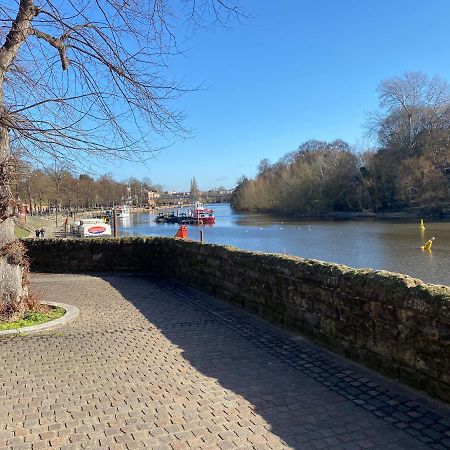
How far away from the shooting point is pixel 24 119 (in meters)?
7.63

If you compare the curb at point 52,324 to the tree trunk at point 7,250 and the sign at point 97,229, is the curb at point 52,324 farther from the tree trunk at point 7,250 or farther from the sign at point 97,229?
the sign at point 97,229

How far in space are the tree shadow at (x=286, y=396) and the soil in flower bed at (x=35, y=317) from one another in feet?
7.00

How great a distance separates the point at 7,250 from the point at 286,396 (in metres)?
5.74

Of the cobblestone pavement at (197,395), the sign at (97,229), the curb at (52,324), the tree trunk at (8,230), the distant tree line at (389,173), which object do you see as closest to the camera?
the cobblestone pavement at (197,395)

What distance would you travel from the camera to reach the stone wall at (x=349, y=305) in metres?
4.58

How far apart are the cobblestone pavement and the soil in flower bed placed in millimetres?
550

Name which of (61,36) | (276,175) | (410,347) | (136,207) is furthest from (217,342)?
(136,207)

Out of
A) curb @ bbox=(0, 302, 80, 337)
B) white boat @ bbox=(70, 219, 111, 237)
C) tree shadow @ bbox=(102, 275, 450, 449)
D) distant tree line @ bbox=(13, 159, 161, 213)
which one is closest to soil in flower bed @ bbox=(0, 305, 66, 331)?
curb @ bbox=(0, 302, 80, 337)

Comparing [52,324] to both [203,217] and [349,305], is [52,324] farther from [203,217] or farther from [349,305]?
[203,217]

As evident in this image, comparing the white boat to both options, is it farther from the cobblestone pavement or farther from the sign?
the cobblestone pavement

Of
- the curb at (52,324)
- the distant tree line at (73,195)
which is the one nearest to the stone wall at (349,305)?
the curb at (52,324)

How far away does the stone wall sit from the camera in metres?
4.58

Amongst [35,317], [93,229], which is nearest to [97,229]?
[93,229]

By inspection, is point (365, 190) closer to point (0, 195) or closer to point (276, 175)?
point (276, 175)
